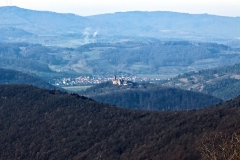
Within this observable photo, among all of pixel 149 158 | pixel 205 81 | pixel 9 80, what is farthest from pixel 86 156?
pixel 205 81

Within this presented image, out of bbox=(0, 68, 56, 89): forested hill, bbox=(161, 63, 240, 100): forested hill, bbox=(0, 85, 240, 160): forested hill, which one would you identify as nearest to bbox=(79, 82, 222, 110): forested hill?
bbox=(161, 63, 240, 100): forested hill

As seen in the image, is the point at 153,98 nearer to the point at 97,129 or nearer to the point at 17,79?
the point at 17,79

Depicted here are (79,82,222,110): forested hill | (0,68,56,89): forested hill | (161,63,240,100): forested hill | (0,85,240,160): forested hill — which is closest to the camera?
(0,85,240,160): forested hill

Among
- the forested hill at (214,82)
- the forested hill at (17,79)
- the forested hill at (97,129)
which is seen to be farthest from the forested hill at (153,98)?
the forested hill at (97,129)

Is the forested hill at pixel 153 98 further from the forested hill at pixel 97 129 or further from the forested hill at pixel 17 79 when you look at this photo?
the forested hill at pixel 97 129

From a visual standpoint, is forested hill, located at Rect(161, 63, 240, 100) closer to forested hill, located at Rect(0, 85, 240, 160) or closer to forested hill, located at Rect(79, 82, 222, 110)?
forested hill, located at Rect(79, 82, 222, 110)

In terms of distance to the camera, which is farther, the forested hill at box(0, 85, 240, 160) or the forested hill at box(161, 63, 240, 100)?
the forested hill at box(161, 63, 240, 100)

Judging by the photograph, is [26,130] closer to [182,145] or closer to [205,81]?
[182,145]
